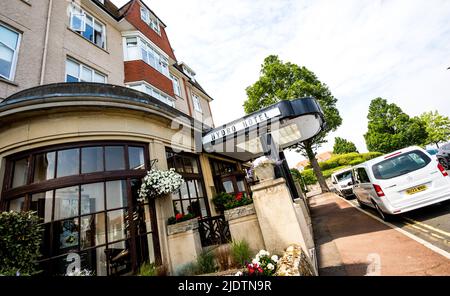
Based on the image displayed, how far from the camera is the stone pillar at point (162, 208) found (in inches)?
212

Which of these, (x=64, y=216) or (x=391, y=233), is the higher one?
(x=64, y=216)

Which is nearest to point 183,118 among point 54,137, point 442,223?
point 54,137

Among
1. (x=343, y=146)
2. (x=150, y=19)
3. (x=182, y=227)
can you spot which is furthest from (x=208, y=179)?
(x=343, y=146)

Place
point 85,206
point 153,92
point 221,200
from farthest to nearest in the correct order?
point 153,92 → point 221,200 → point 85,206

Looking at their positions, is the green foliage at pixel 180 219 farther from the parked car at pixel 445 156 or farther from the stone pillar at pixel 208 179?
the parked car at pixel 445 156

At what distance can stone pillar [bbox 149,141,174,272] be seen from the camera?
539 centimetres

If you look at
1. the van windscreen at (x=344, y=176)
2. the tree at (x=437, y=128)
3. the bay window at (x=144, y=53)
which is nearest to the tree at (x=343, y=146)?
the tree at (x=437, y=128)

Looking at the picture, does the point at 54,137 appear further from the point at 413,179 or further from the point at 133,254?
the point at 413,179

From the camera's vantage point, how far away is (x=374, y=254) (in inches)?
170

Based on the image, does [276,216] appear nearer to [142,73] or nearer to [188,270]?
[188,270]

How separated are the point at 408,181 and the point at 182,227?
20.2ft

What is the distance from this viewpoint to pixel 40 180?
189 inches

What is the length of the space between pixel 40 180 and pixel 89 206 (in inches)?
50.5

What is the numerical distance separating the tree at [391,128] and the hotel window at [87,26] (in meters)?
40.1
